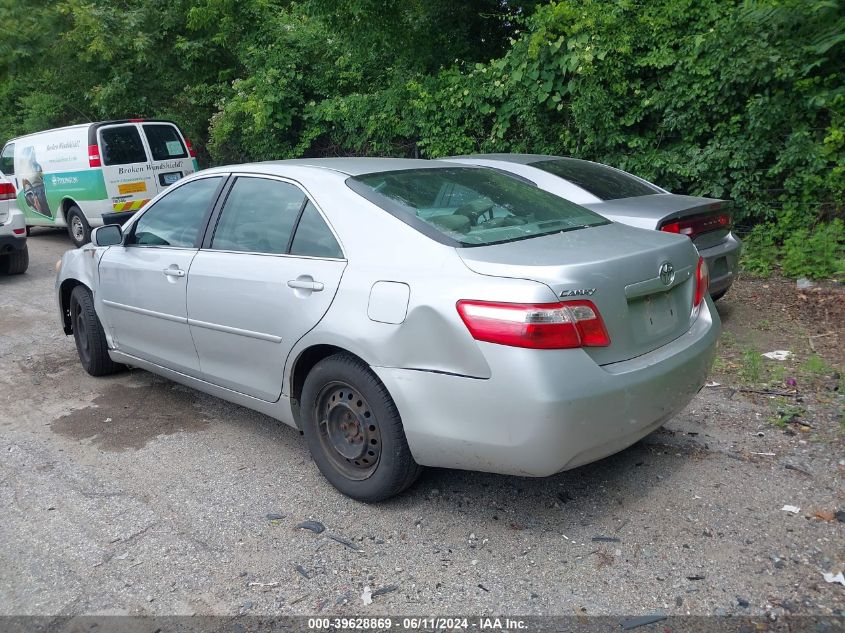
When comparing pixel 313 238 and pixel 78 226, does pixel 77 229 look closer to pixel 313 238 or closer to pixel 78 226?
pixel 78 226

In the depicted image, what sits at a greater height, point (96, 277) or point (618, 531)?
point (96, 277)

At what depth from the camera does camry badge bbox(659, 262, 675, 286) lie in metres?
3.61

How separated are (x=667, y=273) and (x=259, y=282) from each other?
2108mm

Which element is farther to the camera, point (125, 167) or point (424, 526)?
point (125, 167)

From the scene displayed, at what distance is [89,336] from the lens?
5805 mm

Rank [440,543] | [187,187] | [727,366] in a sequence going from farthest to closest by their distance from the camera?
[727,366] → [187,187] → [440,543]

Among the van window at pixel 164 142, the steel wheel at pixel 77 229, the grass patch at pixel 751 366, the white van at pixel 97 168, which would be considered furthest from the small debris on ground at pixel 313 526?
the steel wheel at pixel 77 229

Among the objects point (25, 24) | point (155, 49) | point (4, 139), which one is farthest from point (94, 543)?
point (4, 139)

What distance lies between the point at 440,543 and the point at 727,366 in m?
3.10

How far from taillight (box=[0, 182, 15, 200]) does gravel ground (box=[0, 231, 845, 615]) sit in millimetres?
6331

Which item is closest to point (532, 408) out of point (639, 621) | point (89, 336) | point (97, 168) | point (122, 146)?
point (639, 621)

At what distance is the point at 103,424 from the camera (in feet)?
16.6

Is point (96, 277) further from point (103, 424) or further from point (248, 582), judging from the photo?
point (248, 582)

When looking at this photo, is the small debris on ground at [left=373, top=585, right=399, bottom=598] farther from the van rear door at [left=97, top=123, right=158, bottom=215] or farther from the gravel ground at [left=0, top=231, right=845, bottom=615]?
the van rear door at [left=97, top=123, right=158, bottom=215]
